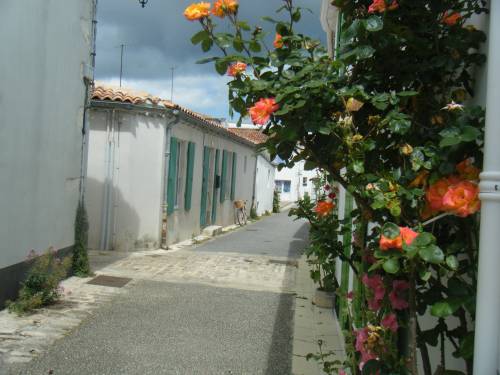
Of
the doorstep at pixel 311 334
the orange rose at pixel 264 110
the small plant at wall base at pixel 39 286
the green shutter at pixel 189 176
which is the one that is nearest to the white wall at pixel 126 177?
the green shutter at pixel 189 176

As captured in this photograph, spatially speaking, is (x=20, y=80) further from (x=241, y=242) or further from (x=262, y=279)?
(x=241, y=242)

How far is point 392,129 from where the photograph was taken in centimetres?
185

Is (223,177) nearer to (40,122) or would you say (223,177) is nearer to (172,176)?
(172,176)

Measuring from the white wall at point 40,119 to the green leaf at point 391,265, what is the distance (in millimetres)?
5256

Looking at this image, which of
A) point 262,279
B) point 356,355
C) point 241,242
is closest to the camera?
point 356,355

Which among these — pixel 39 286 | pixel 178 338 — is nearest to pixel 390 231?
pixel 178 338

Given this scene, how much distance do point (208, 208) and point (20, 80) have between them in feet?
34.6

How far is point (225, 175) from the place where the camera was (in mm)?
18281

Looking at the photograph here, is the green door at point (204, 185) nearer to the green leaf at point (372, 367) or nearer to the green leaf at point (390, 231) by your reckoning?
the green leaf at point (372, 367)

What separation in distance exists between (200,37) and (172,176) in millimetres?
9975

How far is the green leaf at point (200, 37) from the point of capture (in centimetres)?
216

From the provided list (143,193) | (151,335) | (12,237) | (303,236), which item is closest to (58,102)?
(12,237)

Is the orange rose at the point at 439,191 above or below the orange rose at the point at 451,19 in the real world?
below

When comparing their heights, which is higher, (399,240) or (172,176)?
(172,176)
